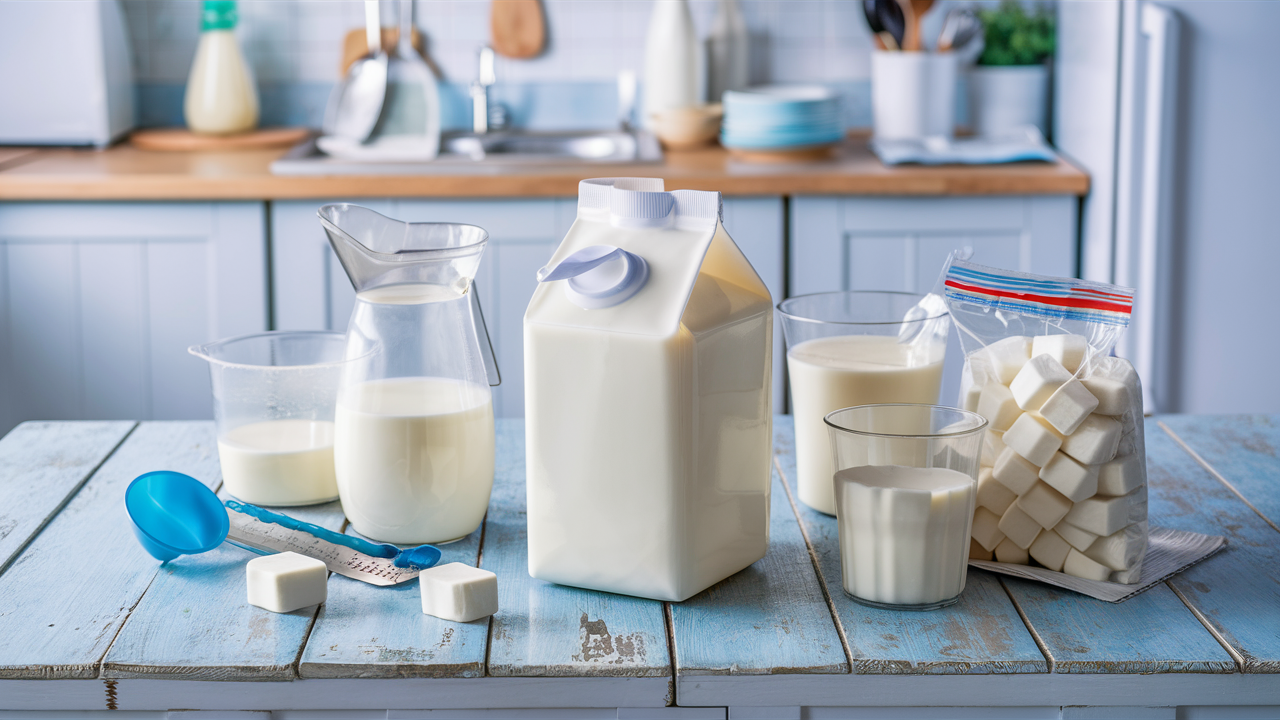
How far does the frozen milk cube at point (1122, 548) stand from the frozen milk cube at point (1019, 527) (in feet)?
0.14

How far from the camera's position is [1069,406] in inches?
31.2

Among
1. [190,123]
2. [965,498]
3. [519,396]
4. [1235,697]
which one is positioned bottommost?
[519,396]

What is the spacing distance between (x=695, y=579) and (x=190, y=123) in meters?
2.36

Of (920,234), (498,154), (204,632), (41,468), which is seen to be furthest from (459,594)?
(498,154)

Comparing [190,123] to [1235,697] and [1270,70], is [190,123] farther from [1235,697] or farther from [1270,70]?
[1235,697]

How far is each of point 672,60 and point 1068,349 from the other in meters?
2.04

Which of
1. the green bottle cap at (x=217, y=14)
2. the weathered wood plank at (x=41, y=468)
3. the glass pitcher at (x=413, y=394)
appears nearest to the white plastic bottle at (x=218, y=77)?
the green bottle cap at (x=217, y=14)

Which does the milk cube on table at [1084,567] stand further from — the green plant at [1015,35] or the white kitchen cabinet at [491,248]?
the green plant at [1015,35]

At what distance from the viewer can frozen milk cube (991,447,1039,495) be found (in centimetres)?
83

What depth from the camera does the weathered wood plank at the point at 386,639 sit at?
72 cm

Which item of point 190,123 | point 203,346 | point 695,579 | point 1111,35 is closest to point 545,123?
point 190,123

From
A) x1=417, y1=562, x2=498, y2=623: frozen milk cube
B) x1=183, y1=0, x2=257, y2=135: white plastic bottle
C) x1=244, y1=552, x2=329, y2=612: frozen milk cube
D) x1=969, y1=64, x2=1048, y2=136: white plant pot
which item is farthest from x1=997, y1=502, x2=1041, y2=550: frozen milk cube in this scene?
x1=183, y1=0, x2=257, y2=135: white plastic bottle

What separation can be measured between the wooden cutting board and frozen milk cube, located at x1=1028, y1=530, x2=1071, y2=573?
223 centimetres

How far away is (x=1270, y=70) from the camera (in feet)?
6.85
